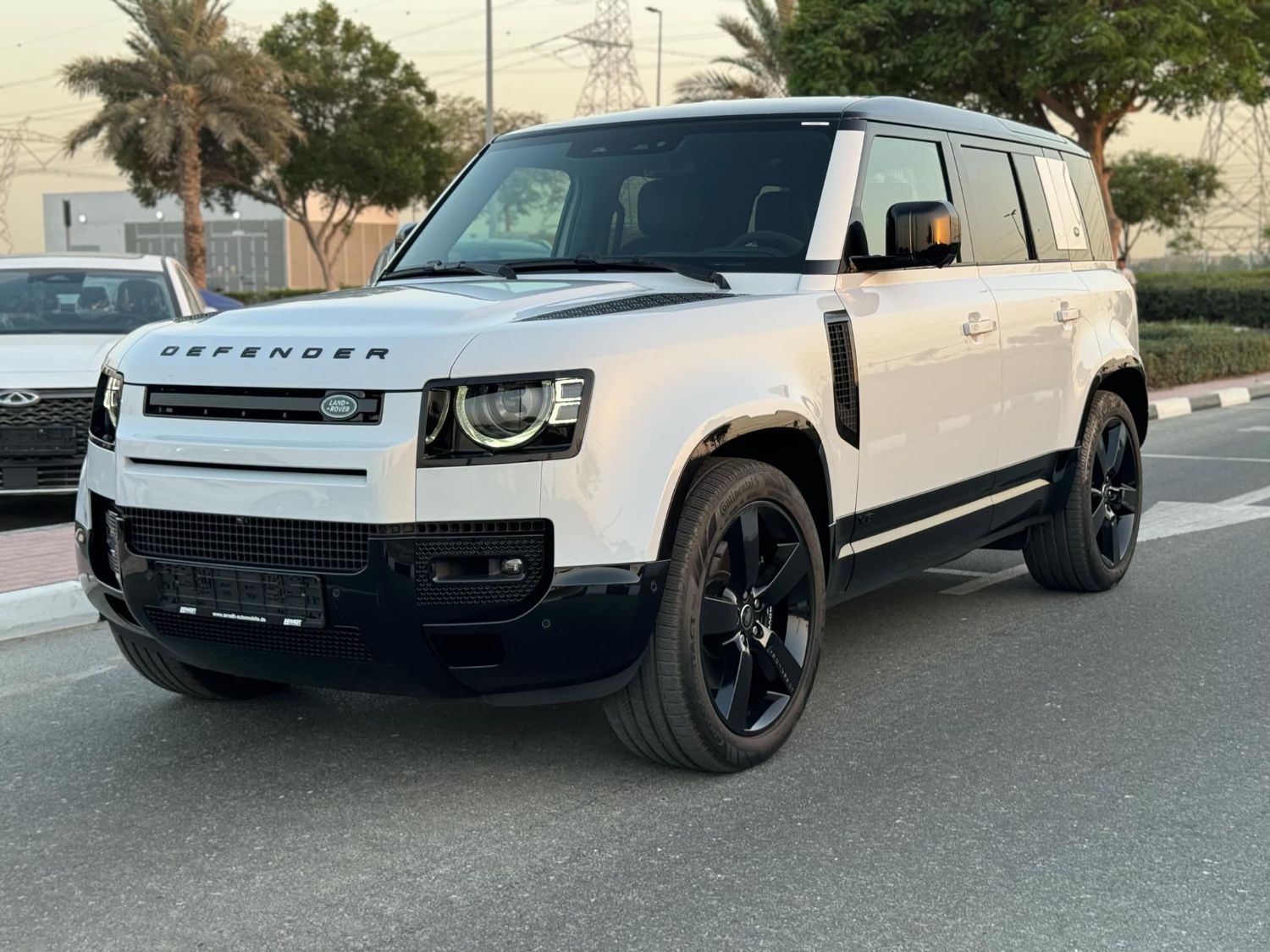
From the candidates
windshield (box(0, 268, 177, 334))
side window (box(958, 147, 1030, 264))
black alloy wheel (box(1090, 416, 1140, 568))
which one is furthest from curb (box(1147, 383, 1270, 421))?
side window (box(958, 147, 1030, 264))

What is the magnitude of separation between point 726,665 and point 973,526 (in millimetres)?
1658

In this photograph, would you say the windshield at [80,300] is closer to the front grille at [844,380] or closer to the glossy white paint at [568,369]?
the glossy white paint at [568,369]

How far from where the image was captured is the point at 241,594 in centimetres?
379

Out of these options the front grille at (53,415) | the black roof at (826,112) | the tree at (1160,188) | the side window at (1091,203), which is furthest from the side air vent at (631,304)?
the tree at (1160,188)

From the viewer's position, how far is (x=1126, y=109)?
30750mm

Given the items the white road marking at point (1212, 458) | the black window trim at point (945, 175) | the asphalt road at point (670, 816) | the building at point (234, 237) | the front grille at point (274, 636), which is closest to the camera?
the asphalt road at point (670, 816)

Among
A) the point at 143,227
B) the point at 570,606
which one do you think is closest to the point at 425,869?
the point at 570,606

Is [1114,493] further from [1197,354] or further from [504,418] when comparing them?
[1197,354]

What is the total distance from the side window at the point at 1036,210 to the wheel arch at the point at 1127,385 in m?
0.53

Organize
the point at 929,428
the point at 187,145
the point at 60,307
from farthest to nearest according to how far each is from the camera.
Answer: the point at 187,145 < the point at 60,307 < the point at 929,428

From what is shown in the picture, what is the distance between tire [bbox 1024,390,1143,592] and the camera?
20.8ft

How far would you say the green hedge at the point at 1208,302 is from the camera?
92.8 ft

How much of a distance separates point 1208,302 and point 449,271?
26.9 m

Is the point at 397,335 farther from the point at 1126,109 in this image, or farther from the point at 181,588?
the point at 1126,109
